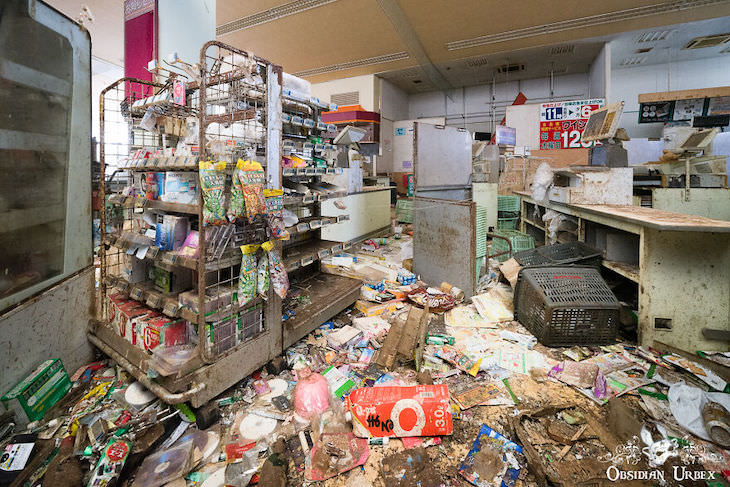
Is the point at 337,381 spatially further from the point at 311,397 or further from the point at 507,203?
the point at 507,203

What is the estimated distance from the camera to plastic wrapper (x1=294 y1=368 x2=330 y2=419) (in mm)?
1833

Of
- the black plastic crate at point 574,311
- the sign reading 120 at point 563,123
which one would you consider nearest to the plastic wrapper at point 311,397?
the black plastic crate at point 574,311

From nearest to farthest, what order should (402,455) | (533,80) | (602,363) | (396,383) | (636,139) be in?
(402,455), (396,383), (602,363), (636,139), (533,80)

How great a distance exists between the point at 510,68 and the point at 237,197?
882 cm

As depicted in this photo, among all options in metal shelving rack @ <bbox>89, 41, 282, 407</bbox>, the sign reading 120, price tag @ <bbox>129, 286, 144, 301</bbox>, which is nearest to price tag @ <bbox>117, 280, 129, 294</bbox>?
metal shelving rack @ <bbox>89, 41, 282, 407</bbox>

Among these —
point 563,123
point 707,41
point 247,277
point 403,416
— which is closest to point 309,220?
point 247,277

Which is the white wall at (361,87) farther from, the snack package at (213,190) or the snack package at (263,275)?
the snack package at (213,190)

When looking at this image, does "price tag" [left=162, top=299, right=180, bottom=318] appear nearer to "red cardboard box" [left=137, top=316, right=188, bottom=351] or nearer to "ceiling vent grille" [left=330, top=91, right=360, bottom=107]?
"red cardboard box" [left=137, top=316, right=188, bottom=351]

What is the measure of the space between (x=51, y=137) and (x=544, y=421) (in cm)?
322

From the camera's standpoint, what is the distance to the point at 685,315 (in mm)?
2387

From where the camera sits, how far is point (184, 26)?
10.8 feet

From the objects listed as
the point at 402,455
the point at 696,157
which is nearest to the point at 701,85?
the point at 696,157

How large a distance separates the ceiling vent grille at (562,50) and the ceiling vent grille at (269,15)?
16.1ft

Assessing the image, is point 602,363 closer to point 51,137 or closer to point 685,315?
point 685,315
